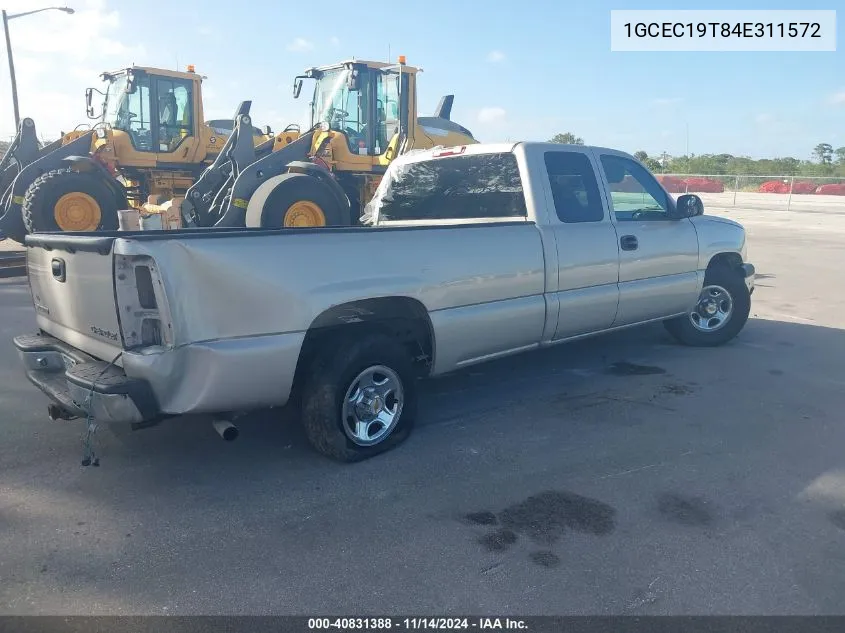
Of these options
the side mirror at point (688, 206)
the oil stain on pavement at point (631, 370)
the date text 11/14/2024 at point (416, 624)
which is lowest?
the date text 11/14/2024 at point (416, 624)

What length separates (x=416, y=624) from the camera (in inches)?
110

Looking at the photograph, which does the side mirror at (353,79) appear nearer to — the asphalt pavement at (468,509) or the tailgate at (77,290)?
the asphalt pavement at (468,509)

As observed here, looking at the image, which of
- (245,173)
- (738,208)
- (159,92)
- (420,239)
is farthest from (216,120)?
(738,208)

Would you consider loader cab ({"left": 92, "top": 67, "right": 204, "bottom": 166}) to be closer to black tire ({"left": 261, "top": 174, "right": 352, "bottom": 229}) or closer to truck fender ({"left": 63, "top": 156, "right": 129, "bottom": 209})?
truck fender ({"left": 63, "top": 156, "right": 129, "bottom": 209})

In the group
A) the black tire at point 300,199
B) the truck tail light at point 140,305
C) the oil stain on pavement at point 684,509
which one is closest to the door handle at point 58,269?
the truck tail light at point 140,305

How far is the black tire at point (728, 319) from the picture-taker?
7.11 m

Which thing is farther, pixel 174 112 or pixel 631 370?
pixel 174 112

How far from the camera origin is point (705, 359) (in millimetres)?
6699

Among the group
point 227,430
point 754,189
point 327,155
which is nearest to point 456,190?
point 227,430

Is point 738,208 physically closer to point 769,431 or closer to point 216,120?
point 216,120

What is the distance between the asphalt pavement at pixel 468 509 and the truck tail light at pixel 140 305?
2.97 feet

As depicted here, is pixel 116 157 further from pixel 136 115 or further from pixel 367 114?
pixel 367 114

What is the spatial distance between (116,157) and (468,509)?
43.0ft

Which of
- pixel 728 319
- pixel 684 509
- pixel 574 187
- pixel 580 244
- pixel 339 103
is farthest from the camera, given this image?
pixel 339 103
